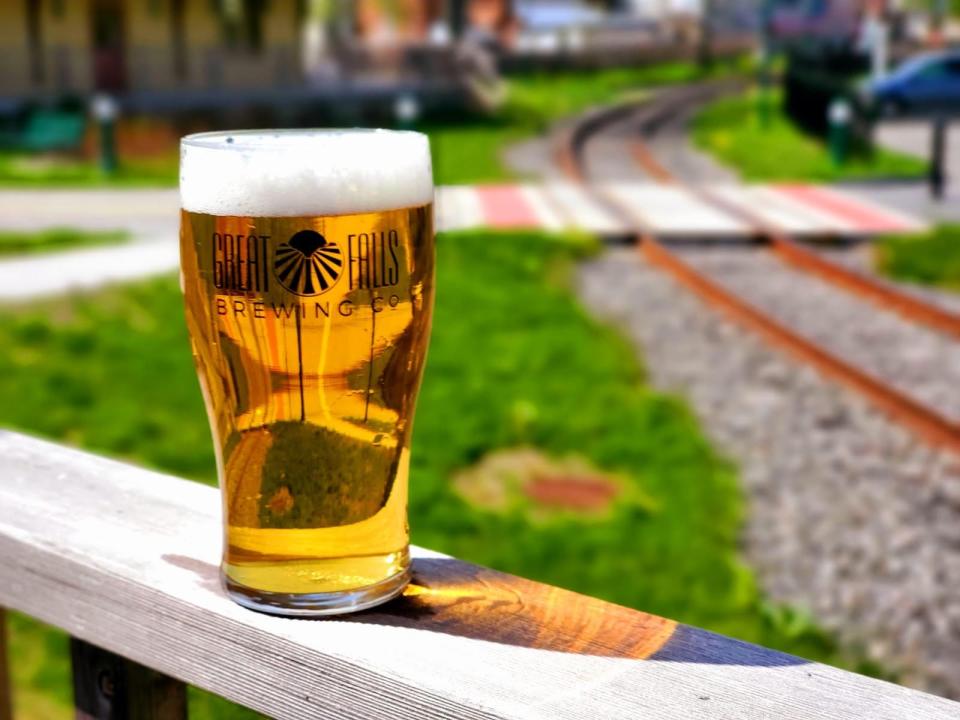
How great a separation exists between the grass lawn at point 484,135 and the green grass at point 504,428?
123 cm

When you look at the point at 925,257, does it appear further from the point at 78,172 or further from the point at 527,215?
the point at 78,172

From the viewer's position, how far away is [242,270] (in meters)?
1.25

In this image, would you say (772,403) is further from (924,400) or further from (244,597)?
(244,597)

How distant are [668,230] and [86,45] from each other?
19129 mm

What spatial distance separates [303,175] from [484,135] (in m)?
24.8

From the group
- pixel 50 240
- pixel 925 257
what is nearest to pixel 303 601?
pixel 925 257

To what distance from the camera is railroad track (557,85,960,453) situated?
673cm

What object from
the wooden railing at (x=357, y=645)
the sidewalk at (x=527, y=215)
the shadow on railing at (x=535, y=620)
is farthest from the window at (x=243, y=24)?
the shadow on railing at (x=535, y=620)

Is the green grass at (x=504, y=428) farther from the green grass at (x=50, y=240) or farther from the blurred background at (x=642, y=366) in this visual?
the green grass at (x=50, y=240)

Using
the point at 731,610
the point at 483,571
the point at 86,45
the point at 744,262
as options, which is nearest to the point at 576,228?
the point at 744,262

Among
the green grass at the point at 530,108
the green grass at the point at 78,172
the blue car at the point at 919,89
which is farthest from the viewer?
the blue car at the point at 919,89

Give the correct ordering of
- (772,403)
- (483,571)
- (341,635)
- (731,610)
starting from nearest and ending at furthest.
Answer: (341,635), (483,571), (731,610), (772,403)

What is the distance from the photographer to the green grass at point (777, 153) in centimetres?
1904

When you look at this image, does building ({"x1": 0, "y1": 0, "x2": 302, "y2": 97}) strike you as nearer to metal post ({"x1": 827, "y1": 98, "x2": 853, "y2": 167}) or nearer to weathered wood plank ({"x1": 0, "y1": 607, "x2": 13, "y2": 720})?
metal post ({"x1": 827, "y1": 98, "x2": 853, "y2": 167})
